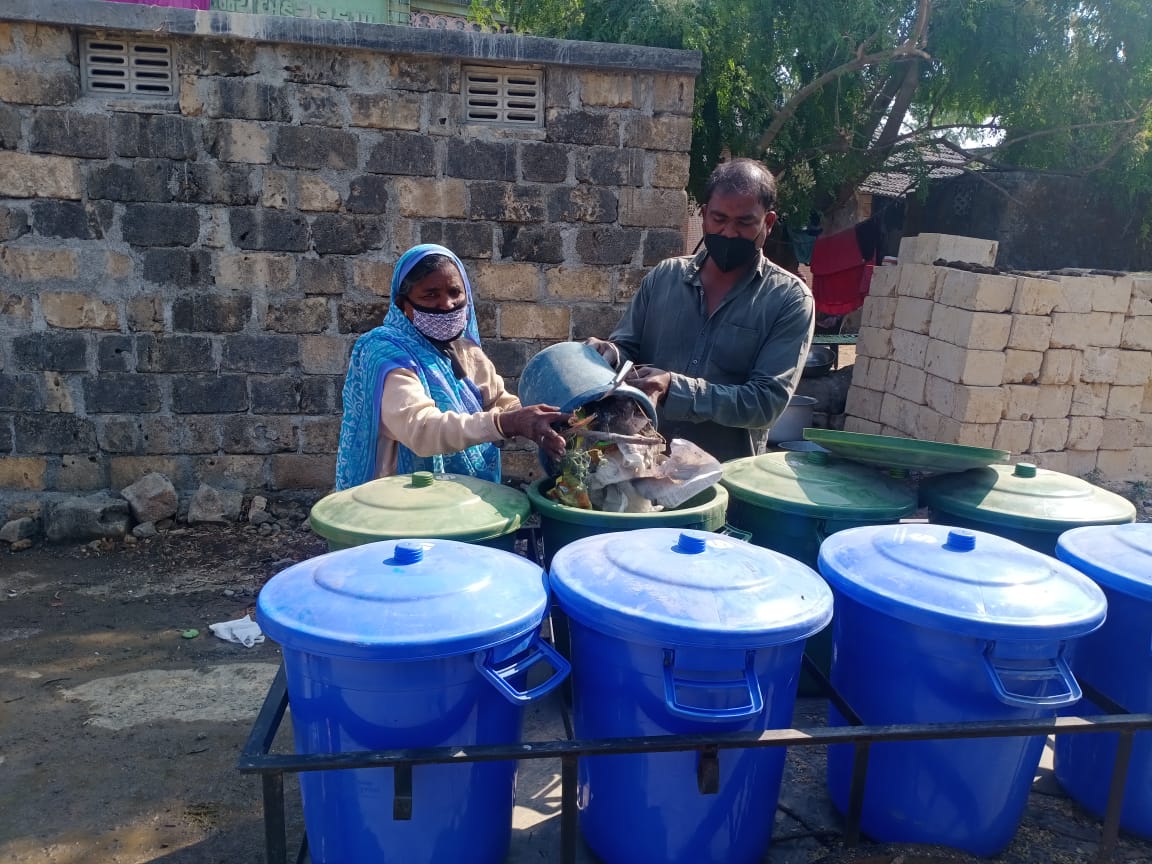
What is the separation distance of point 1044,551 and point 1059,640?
2.85 feet

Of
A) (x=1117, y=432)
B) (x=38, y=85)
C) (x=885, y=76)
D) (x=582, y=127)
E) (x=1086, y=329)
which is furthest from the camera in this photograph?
(x=885, y=76)

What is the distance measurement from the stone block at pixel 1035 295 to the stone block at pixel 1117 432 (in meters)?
1.25

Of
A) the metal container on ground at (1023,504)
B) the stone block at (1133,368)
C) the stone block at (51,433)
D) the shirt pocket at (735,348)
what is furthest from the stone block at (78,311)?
the stone block at (1133,368)

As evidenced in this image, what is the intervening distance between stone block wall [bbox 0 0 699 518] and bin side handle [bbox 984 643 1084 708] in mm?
3745

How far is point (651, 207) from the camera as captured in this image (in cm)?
523

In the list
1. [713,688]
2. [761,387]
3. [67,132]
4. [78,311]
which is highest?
[67,132]

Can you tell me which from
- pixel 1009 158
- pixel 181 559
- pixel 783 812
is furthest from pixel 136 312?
pixel 1009 158

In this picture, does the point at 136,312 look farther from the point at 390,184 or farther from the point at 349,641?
the point at 349,641

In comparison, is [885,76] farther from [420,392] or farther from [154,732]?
[154,732]

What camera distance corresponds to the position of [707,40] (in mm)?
6328

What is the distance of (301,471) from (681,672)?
4131 mm

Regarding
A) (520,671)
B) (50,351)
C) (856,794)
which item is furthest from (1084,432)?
(50,351)

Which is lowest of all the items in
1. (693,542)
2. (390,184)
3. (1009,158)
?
(693,542)

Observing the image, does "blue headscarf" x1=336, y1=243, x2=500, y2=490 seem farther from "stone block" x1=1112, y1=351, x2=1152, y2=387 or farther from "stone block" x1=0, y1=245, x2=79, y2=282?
"stone block" x1=1112, y1=351, x2=1152, y2=387
